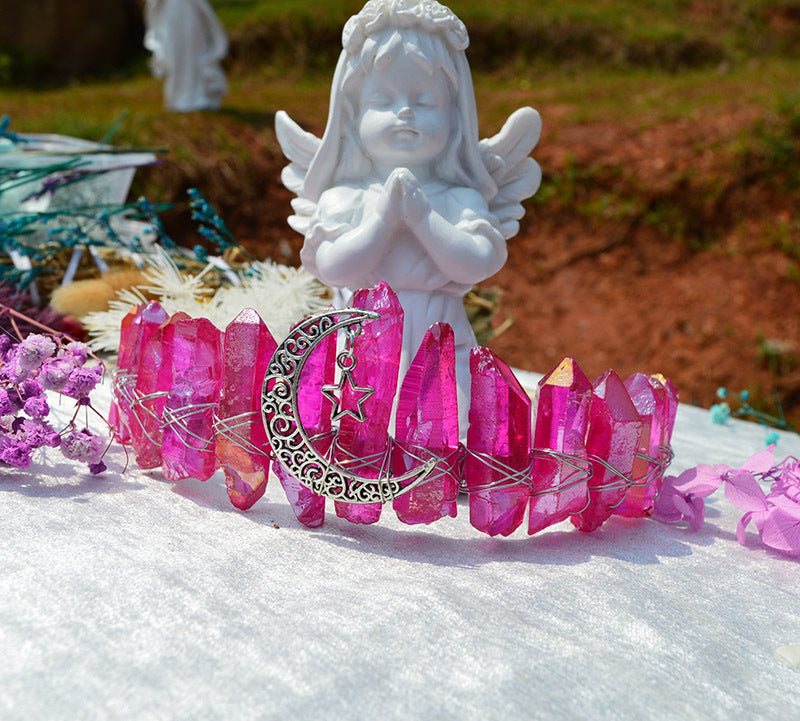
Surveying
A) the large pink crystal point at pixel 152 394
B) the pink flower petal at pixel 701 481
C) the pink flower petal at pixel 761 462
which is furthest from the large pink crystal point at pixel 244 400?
the pink flower petal at pixel 761 462

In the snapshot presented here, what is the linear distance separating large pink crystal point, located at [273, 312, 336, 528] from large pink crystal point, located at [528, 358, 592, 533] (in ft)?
1.04

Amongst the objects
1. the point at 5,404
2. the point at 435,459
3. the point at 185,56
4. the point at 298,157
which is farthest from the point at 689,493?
the point at 185,56

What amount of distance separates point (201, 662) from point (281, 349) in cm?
45

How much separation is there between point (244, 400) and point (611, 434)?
55 cm

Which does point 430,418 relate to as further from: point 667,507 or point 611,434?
point 667,507

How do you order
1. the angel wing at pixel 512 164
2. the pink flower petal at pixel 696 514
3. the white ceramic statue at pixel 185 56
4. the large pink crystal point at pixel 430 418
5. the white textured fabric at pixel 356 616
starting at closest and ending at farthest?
the white textured fabric at pixel 356 616, the large pink crystal point at pixel 430 418, the pink flower petal at pixel 696 514, the angel wing at pixel 512 164, the white ceramic statue at pixel 185 56

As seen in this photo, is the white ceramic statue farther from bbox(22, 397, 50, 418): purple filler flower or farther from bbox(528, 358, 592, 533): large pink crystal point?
bbox(528, 358, 592, 533): large pink crystal point

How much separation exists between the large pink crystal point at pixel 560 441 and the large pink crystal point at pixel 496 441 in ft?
0.09

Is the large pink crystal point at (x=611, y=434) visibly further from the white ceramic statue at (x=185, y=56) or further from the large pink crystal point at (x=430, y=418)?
the white ceramic statue at (x=185, y=56)

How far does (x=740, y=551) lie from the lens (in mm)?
1320

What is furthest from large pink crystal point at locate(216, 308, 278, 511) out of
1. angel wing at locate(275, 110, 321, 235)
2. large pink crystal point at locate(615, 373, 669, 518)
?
large pink crystal point at locate(615, 373, 669, 518)

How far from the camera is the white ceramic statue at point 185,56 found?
6.43m

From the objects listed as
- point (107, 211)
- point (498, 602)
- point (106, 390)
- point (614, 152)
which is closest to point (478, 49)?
point (614, 152)

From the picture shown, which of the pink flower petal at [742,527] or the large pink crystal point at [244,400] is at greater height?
the large pink crystal point at [244,400]
